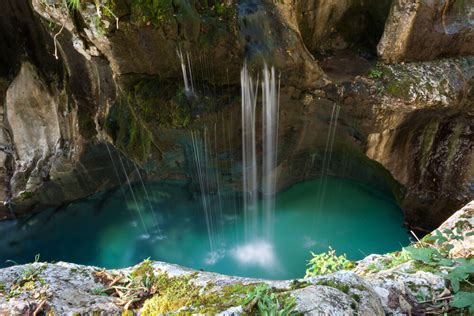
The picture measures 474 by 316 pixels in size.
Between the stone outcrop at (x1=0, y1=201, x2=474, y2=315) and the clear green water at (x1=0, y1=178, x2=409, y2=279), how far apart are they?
475 centimetres

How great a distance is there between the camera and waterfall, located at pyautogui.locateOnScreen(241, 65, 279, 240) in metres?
6.04

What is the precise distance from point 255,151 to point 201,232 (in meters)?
2.05

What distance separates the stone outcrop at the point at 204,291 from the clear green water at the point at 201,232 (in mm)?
4749

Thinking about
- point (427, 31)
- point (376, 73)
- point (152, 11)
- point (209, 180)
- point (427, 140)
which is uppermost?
point (152, 11)

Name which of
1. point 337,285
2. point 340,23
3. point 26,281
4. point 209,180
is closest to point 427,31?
point 340,23

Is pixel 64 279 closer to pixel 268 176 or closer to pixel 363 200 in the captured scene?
pixel 268 176

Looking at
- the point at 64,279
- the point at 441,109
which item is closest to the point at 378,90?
the point at 441,109

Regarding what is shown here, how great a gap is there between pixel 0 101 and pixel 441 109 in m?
8.00

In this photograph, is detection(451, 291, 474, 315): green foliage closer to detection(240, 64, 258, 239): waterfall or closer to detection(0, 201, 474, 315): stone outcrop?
detection(0, 201, 474, 315): stone outcrop

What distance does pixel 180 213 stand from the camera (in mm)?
8133

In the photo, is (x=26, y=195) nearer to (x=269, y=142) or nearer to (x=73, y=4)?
(x=73, y=4)

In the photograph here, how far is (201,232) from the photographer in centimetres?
779

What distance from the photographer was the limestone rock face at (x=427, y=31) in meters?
5.98

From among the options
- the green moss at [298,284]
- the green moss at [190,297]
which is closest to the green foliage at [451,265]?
the green moss at [298,284]
